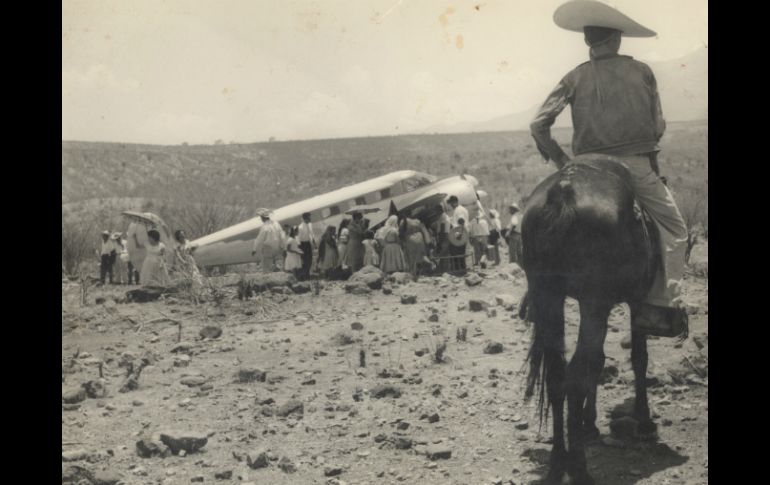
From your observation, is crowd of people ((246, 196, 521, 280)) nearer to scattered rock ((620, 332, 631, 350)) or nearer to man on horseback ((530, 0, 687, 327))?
scattered rock ((620, 332, 631, 350))

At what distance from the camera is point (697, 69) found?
7094mm

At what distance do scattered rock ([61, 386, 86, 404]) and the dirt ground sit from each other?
0.10m

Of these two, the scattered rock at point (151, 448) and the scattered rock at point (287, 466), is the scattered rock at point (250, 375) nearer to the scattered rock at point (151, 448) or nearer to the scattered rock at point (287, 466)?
the scattered rock at point (151, 448)

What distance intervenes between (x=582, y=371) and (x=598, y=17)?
277cm

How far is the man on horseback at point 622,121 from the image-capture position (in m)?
5.43

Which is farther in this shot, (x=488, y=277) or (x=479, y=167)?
(x=479, y=167)

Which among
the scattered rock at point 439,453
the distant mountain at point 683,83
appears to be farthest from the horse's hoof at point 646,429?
the distant mountain at point 683,83

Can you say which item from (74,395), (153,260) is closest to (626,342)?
Result: (74,395)

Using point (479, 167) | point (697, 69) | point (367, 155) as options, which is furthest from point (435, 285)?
point (367, 155)

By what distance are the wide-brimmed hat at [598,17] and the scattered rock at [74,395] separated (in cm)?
586

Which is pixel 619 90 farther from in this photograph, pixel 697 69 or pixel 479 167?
pixel 479 167

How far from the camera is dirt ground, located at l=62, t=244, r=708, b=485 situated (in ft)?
18.4

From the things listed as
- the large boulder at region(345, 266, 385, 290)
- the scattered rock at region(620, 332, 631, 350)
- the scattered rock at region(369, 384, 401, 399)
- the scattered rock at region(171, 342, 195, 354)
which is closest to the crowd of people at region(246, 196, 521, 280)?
the large boulder at region(345, 266, 385, 290)
